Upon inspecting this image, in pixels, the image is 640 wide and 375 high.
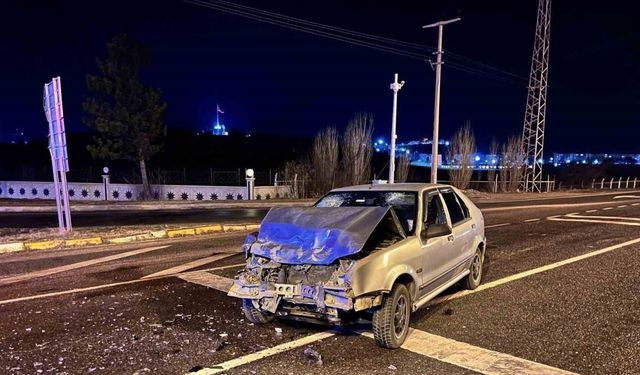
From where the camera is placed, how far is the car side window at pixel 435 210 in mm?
5945

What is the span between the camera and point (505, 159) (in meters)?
41.1

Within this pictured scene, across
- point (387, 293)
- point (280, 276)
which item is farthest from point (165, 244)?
point (387, 293)

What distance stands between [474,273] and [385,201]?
202cm

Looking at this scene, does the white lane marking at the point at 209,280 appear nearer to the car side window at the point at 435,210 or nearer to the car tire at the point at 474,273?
the car side window at the point at 435,210

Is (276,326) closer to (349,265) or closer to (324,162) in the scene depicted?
(349,265)

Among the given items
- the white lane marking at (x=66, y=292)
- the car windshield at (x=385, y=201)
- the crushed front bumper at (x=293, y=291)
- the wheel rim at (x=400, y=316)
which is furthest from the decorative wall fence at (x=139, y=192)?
the wheel rim at (x=400, y=316)

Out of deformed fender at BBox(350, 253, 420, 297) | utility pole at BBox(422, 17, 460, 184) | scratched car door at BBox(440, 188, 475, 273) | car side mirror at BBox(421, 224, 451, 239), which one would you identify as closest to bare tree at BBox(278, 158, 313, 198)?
utility pole at BBox(422, 17, 460, 184)

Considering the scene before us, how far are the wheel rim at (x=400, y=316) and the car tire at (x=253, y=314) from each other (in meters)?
1.40

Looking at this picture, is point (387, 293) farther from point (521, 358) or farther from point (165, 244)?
point (165, 244)

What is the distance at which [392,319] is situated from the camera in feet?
15.3

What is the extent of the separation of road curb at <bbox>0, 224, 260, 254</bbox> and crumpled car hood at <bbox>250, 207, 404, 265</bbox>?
7773 mm

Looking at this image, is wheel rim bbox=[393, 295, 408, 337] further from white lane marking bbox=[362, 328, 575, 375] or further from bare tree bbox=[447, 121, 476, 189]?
bare tree bbox=[447, 121, 476, 189]

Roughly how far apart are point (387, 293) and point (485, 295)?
2.66 meters

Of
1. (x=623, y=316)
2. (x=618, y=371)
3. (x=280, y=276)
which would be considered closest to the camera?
(x=618, y=371)
